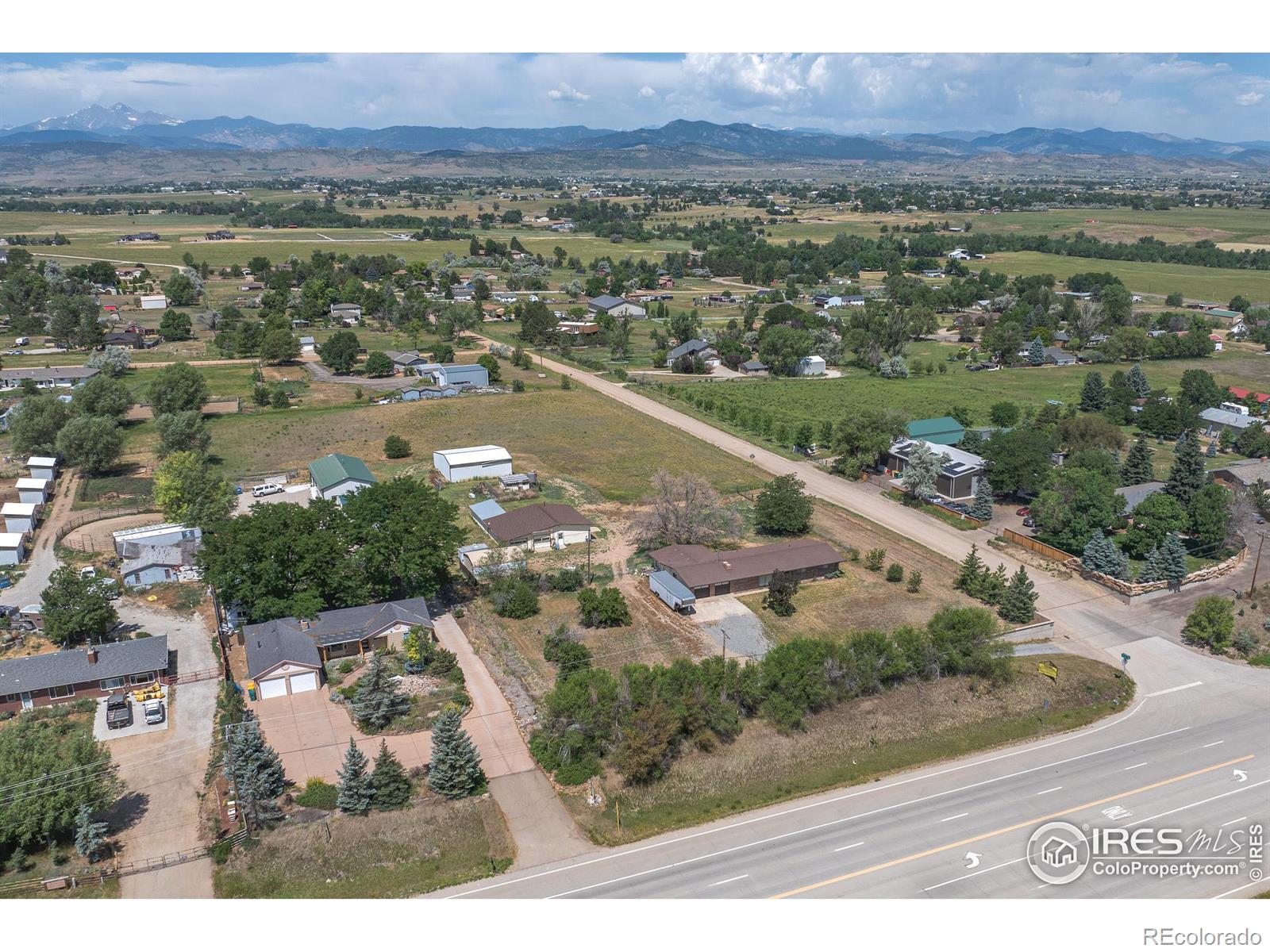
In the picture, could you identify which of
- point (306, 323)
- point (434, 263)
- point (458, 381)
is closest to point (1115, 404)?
point (458, 381)

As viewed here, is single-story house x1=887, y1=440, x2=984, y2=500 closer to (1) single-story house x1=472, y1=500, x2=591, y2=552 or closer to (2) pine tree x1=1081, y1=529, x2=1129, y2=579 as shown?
(2) pine tree x1=1081, y1=529, x2=1129, y2=579

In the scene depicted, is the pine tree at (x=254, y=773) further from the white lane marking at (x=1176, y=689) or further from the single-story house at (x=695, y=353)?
the single-story house at (x=695, y=353)

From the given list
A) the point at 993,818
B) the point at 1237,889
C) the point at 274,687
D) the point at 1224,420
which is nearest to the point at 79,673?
the point at 274,687

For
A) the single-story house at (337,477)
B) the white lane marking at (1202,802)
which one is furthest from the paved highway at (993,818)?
the single-story house at (337,477)

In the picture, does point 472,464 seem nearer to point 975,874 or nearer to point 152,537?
point 152,537

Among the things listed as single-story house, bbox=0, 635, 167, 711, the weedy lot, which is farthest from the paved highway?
single-story house, bbox=0, 635, 167, 711

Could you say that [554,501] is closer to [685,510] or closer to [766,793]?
[685,510]
